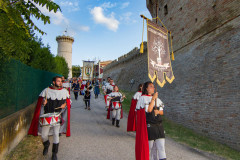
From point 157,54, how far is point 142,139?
2.69m

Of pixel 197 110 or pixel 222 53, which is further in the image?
pixel 197 110

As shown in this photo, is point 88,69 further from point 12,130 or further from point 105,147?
point 12,130

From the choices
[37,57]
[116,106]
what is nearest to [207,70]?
[116,106]

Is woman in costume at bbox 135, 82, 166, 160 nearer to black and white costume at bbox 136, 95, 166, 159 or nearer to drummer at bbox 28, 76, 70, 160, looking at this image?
black and white costume at bbox 136, 95, 166, 159

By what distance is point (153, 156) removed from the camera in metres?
3.68

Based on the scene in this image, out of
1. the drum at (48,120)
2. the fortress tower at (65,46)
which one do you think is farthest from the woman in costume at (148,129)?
the fortress tower at (65,46)

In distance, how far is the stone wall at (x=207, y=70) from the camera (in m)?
6.58

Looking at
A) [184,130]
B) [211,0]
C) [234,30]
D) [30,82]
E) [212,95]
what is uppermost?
[211,0]

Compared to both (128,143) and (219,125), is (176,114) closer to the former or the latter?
(219,125)

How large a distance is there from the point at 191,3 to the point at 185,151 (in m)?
9.62

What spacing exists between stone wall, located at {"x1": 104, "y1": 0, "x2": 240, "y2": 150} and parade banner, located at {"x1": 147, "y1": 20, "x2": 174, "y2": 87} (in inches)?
129

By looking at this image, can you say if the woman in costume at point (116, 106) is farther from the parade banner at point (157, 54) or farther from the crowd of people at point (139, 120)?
the parade banner at point (157, 54)

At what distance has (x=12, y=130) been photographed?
4270 mm

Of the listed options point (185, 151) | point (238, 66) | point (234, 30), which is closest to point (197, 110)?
point (238, 66)
